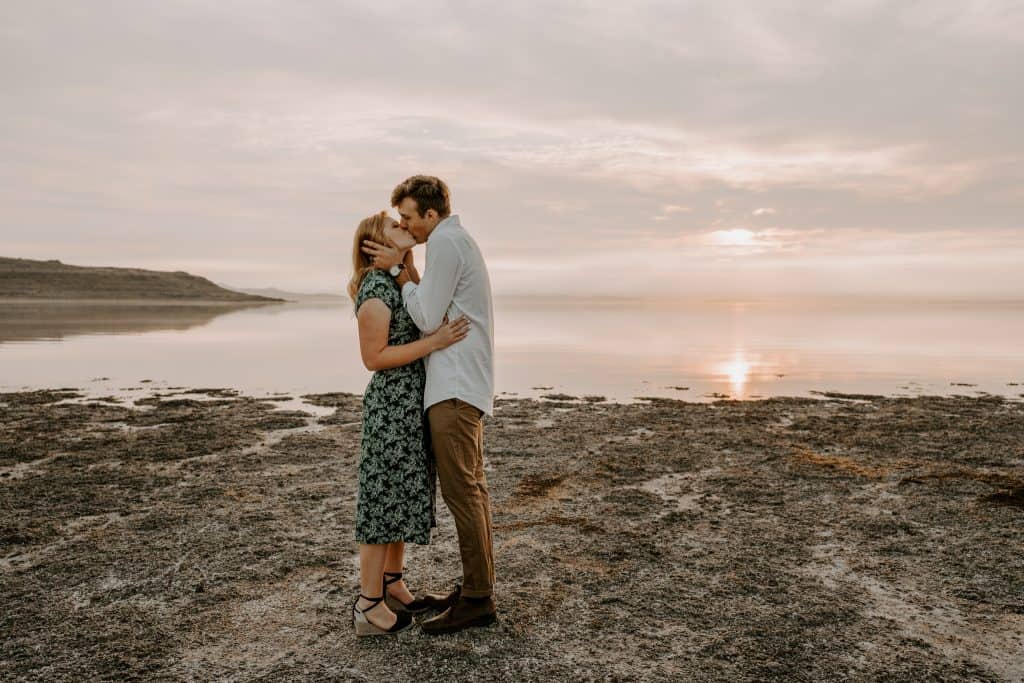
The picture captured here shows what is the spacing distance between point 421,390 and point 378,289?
0.64 m

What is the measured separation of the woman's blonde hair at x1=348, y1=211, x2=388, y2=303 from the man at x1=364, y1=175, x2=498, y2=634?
0.22ft

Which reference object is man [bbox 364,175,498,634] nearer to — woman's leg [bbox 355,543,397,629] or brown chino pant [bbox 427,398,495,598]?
brown chino pant [bbox 427,398,495,598]

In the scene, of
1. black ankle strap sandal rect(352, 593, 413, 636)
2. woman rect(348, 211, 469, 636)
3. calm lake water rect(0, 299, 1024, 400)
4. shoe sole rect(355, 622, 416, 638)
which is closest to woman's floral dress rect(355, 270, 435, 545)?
woman rect(348, 211, 469, 636)

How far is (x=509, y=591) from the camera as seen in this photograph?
4.63 m

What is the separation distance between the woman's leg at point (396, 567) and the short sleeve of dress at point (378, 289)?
4.85ft

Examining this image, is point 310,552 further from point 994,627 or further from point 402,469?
point 994,627

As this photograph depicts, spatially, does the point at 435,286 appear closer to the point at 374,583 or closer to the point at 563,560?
the point at 374,583

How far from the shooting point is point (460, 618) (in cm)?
407

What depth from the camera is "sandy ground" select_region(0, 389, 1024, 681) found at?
3.77 metres

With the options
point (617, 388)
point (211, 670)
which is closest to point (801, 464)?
point (211, 670)

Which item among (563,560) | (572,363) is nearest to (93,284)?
(572,363)

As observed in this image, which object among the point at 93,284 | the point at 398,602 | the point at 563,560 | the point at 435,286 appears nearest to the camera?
the point at 435,286

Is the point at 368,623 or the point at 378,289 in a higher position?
the point at 378,289

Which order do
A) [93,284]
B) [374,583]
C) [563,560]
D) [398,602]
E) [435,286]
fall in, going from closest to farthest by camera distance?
[435,286], [374,583], [398,602], [563,560], [93,284]
